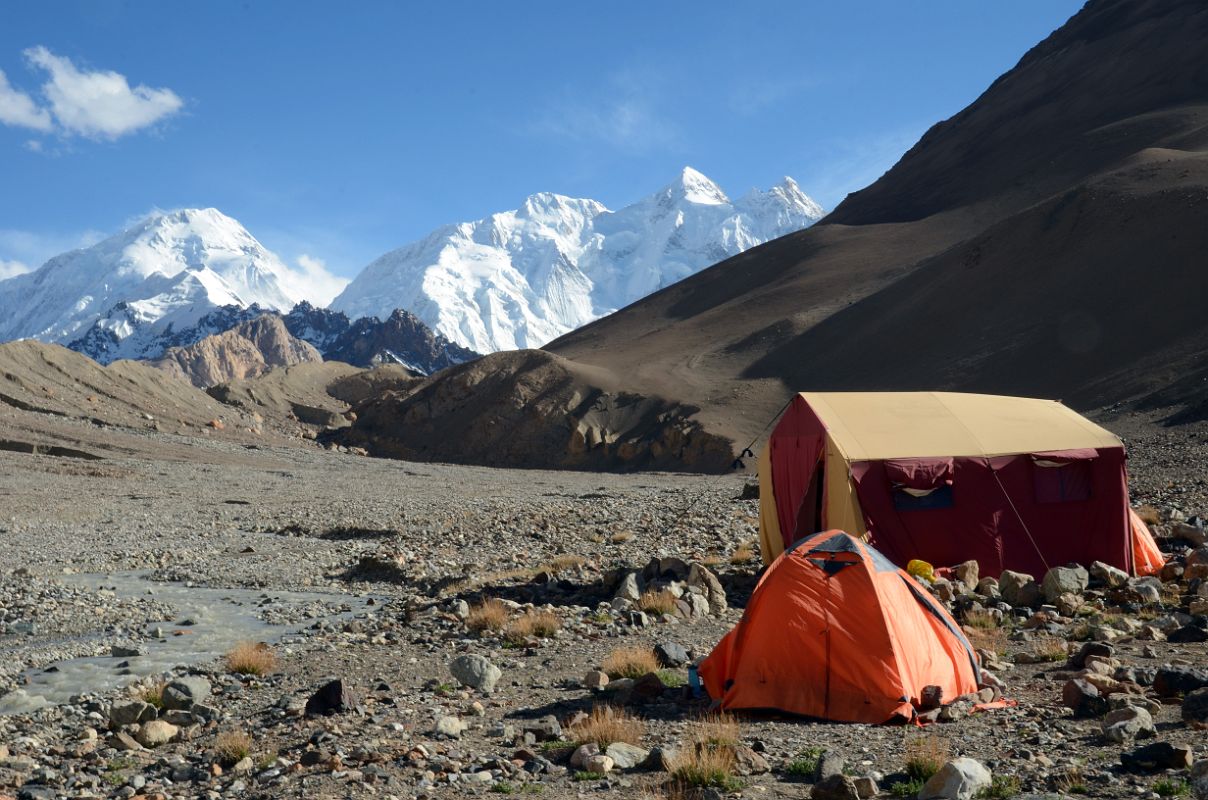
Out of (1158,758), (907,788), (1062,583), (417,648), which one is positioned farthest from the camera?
(1062,583)

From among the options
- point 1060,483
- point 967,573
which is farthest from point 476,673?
point 1060,483

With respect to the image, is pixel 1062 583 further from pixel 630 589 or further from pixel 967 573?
pixel 630 589

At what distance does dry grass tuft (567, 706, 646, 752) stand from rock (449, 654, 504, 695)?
6.23 feet

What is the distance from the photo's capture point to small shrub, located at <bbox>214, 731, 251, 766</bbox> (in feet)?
26.7

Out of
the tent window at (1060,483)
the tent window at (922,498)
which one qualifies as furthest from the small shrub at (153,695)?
the tent window at (1060,483)

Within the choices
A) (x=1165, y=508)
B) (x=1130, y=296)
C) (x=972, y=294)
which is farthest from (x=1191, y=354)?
(x=1165, y=508)

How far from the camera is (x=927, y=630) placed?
371 inches

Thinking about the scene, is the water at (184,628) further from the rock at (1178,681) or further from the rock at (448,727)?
the rock at (1178,681)

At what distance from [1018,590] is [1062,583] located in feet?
1.92

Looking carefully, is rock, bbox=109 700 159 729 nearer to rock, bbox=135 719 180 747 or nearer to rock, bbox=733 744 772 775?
rock, bbox=135 719 180 747

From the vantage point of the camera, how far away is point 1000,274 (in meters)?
73.9

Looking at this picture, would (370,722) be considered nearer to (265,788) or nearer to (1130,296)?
(265,788)

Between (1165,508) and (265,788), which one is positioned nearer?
(265,788)

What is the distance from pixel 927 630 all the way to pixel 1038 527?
7.62 metres
